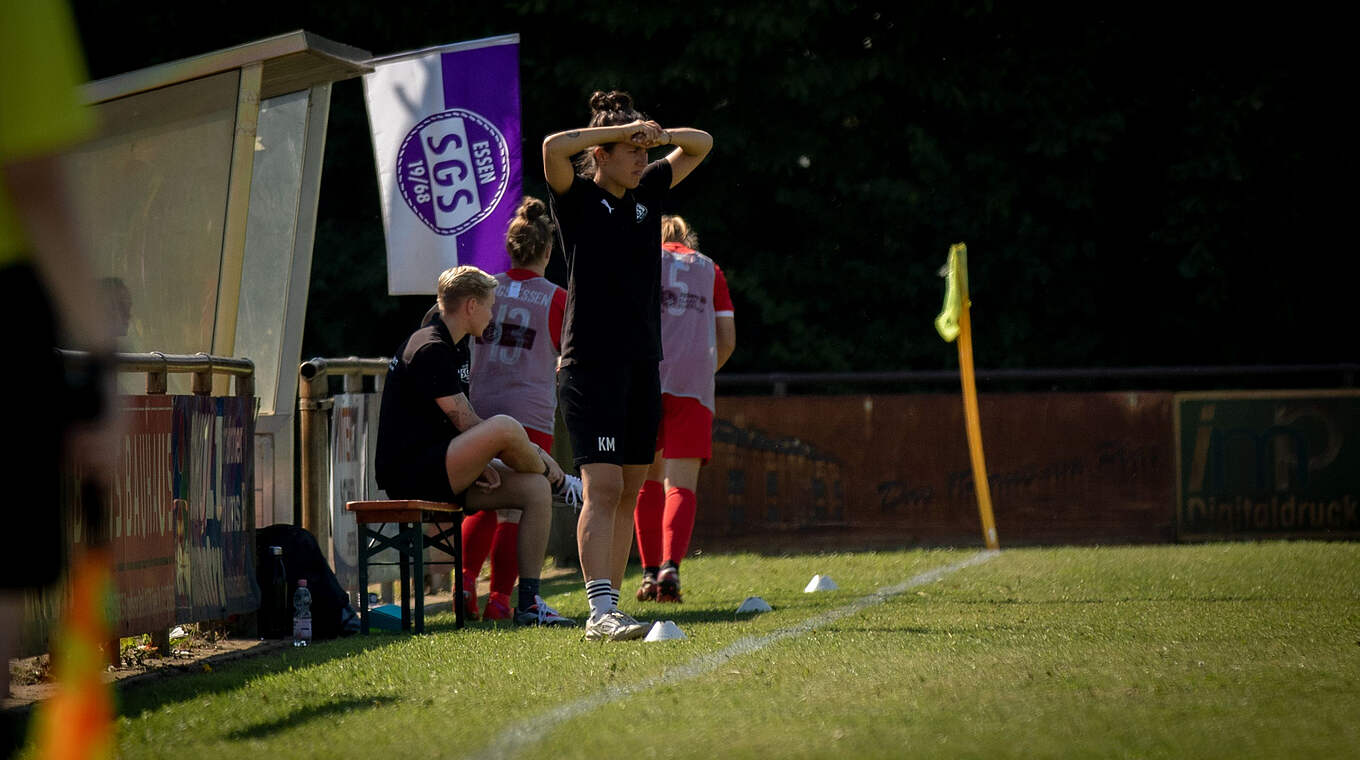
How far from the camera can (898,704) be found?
179 inches

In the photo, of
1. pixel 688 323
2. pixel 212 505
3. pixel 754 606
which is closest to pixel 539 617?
pixel 754 606

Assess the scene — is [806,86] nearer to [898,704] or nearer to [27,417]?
[898,704]

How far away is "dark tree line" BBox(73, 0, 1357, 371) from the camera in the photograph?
16.5 meters

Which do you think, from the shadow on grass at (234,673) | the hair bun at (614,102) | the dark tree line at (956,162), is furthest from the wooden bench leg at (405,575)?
the dark tree line at (956,162)

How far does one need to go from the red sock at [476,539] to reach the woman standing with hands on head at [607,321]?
1.58 meters

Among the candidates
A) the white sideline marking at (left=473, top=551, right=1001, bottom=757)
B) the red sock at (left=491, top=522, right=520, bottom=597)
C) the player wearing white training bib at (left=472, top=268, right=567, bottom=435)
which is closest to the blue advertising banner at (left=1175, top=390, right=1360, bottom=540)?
the white sideline marking at (left=473, top=551, right=1001, bottom=757)

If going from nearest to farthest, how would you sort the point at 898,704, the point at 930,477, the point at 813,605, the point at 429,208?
the point at 898,704 → the point at 813,605 → the point at 429,208 → the point at 930,477

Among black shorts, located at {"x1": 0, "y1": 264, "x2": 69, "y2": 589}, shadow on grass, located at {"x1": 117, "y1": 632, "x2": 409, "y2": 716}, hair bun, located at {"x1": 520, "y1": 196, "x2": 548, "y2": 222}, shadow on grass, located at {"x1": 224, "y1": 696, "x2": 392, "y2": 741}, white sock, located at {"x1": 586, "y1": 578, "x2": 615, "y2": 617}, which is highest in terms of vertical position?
hair bun, located at {"x1": 520, "y1": 196, "x2": 548, "y2": 222}

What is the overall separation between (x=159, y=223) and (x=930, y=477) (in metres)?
6.93

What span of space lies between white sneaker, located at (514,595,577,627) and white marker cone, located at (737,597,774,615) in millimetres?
822

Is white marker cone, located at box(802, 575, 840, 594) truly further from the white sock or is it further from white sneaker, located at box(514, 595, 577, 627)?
the white sock

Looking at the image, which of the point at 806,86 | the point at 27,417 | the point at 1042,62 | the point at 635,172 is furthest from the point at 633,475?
the point at 1042,62

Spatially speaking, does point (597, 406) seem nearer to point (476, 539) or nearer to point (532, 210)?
point (476, 539)

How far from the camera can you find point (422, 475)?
7.36 meters
